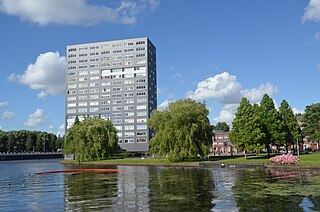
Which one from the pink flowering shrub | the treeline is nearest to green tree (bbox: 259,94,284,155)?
the treeline

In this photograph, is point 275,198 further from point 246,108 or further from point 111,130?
point 111,130

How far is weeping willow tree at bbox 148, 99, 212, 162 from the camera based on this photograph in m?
91.9

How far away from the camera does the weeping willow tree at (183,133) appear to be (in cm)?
9188

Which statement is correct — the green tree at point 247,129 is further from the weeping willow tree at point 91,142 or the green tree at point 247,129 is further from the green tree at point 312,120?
the weeping willow tree at point 91,142

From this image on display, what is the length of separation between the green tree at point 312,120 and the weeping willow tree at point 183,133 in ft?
166

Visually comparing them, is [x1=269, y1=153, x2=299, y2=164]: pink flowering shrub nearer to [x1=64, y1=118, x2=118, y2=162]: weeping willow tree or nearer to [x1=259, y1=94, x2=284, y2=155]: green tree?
[x1=259, y1=94, x2=284, y2=155]: green tree

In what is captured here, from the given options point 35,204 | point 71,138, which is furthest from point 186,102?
point 35,204

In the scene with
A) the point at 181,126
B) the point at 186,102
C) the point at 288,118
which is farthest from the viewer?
the point at 288,118

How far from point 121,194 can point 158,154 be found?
5964cm

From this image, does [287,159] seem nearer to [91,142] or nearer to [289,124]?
[289,124]

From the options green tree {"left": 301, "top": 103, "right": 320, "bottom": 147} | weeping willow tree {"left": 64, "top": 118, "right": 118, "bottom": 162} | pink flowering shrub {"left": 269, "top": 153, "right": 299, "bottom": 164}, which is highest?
green tree {"left": 301, "top": 103, "right": 320, "bottom": 147}

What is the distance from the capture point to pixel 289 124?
4469 inches

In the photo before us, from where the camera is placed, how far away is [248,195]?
1345 inches

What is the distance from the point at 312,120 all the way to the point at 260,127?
44.1 metres
